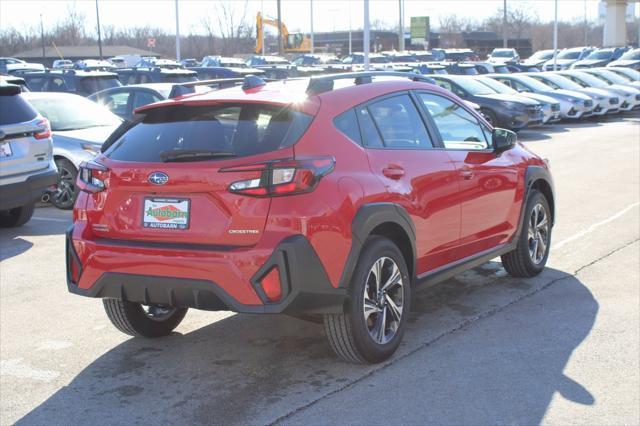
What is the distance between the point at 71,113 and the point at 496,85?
1386 centimetres

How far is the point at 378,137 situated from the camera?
561 centimetres

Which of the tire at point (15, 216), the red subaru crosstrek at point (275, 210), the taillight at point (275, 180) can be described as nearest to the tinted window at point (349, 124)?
the red subaru crosstrek at point (275, 210)

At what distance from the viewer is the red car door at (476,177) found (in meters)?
6.35

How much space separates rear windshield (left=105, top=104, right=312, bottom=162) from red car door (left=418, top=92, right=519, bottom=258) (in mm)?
1540

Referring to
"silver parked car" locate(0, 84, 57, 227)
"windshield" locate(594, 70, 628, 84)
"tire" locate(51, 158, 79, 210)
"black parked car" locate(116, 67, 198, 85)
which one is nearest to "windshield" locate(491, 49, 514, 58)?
"windshield" locate(594, 70, 628, 84)

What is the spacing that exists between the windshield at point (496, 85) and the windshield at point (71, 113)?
12.9 meters

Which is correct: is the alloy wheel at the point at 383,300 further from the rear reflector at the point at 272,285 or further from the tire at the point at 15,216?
the tire at the point at 15,216

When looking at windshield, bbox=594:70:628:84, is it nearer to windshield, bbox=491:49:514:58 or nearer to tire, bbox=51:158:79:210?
tire, bbox=51:158:79:210

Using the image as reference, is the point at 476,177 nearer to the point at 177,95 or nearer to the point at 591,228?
the point at 177,95

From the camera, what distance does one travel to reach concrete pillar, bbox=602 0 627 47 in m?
71.0

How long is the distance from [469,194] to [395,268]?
1.18 m

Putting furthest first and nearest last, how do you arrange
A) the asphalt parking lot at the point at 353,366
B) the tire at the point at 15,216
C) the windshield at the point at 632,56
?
1. the windshield at the point at 632,56
2. the tire at the point at 15,216
3. the asphalt parking lot at the point at 353,366

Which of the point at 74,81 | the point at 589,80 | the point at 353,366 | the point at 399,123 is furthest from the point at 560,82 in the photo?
the point at 353,366

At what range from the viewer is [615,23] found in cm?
7181
